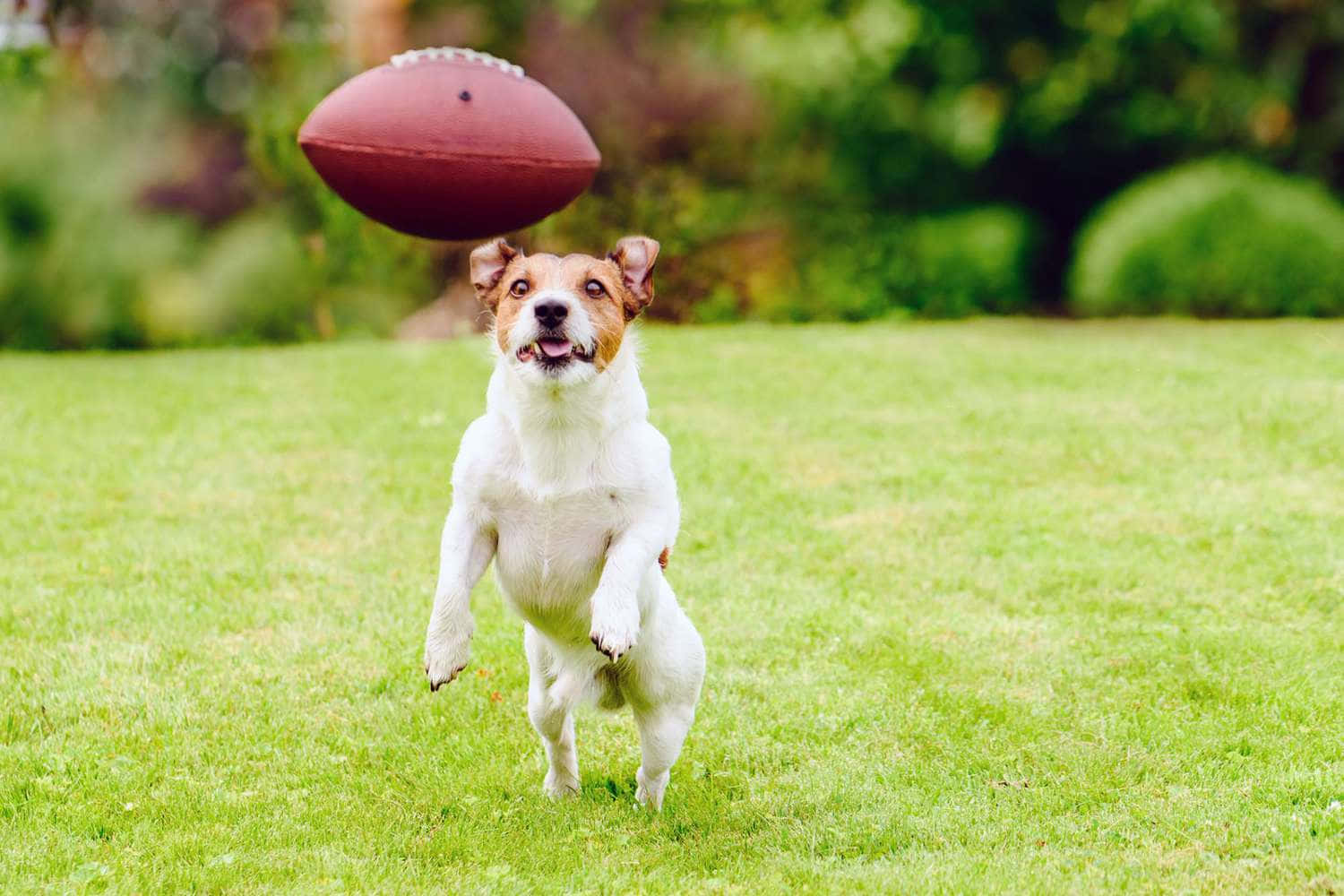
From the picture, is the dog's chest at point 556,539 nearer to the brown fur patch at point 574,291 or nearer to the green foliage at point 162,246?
the brown fur patch at point 574,291

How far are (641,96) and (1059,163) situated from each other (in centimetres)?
537

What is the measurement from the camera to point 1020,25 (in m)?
17.9

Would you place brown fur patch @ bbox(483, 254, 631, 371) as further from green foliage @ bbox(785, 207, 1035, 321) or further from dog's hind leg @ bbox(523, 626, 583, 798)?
green foliage @ bbox(785, 207, 1035, 321)

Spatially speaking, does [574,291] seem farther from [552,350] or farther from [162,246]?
[162,246]

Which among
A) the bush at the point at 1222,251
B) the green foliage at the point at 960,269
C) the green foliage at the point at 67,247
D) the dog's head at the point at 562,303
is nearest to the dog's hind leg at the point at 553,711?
the dog's head at the point at 562,303

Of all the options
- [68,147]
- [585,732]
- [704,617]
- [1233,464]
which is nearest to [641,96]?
[68,147]

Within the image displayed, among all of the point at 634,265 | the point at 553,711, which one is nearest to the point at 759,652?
the point at 553,711

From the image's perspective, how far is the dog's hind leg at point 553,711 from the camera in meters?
4.48

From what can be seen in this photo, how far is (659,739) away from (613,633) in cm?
82

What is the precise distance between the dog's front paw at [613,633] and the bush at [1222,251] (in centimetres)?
1342

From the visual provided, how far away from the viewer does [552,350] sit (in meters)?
4.05

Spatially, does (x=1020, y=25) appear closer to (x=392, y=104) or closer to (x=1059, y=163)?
(x=1059, y=163)

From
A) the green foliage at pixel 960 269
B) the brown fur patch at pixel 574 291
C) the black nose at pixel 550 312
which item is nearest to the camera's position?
the black nose at pixel 550 312

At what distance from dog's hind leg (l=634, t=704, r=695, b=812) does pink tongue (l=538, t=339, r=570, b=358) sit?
1245mm
